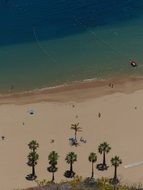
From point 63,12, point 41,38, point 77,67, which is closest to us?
point 77,67

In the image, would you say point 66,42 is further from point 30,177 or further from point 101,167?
point 30,177

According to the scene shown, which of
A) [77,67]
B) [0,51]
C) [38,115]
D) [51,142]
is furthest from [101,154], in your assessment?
[0,51]

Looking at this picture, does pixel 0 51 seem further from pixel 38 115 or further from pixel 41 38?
pixel 38 115

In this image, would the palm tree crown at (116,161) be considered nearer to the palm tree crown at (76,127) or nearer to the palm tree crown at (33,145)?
the palm tree crown at (33,145)

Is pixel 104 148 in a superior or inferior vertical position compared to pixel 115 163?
superior

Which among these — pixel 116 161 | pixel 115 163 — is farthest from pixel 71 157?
pixel 116 161

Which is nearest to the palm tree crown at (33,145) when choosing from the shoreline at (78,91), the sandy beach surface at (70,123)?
the sandy beach surface at (70,123)
